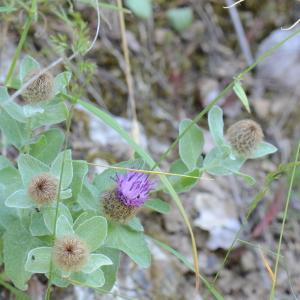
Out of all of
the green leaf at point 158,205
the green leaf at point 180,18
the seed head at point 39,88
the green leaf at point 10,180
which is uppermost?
the seed head at point 39,88

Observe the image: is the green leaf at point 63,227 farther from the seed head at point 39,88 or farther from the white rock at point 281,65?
the white rock at point 281,65

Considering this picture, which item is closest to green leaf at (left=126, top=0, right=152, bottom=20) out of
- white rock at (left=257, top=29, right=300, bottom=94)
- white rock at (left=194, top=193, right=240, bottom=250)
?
white rock at (left=257, top=29, right=300, bottom=94)

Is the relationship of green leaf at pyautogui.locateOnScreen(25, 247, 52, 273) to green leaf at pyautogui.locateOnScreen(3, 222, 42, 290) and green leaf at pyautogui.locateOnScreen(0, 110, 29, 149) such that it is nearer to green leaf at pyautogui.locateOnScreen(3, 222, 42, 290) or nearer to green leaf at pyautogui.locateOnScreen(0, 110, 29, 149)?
green leaf at pyautogui.locateOnScreen(3, 222, 42, 290)

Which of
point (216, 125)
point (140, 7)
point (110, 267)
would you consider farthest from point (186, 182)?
point (140, 7)

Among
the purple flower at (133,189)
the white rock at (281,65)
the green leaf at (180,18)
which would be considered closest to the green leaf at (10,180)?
the purple flower at (133,189)

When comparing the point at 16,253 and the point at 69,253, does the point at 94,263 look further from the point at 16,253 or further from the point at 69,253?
the point at 16,253

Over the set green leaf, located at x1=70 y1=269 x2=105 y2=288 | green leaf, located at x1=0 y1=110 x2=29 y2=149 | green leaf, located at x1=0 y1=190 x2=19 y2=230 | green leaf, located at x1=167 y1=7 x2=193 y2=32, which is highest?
green leaf, located at x1=0 y1=110 x2=29 y2=149
